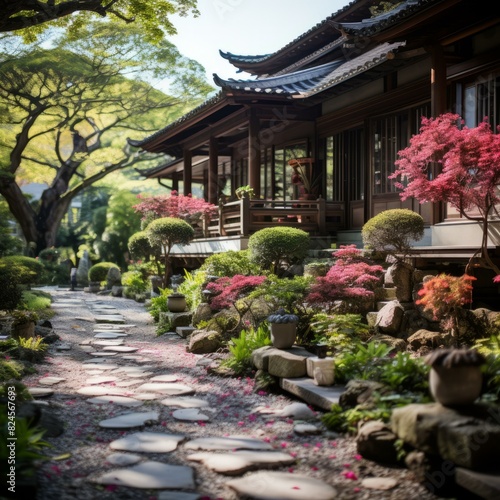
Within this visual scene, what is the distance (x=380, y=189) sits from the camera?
1377 cm

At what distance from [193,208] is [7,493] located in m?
14.4

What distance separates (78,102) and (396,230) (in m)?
22.2

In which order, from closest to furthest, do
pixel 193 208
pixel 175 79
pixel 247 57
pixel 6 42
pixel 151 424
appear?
pixel 151 424, pixel 193 208, pixel 247 57, pixel 6 42, pixel 175 79

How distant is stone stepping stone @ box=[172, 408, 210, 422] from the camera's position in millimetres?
5617

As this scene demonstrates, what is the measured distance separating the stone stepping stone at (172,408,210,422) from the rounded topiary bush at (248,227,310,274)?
5.85m

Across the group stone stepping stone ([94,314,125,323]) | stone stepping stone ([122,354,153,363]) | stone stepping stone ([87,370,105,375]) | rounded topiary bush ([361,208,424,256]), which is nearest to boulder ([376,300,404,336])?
rounded topiary bush ([361,208,424,256])

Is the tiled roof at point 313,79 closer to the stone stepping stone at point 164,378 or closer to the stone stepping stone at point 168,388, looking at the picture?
the stone stepping stone at point 164,378

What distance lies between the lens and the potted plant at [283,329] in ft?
23.6

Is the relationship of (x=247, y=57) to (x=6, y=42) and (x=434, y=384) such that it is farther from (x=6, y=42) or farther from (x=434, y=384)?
(x=434, y=384)

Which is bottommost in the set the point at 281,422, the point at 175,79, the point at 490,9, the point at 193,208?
the point at 281,422

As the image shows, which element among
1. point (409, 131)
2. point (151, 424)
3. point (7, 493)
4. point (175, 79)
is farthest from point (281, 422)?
point (175, 79)

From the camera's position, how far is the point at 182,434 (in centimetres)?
511

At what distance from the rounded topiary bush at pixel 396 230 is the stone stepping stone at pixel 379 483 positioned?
205 inches

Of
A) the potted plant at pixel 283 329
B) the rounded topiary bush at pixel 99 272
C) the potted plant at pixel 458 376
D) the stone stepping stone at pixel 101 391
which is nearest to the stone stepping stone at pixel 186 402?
the stone stepping stone at pixel 101 391
